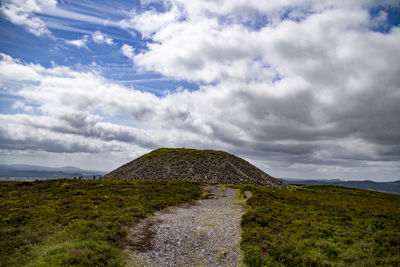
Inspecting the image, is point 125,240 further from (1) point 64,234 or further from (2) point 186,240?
(2) point 186,240

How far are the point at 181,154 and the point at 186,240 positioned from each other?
6356 centimetres

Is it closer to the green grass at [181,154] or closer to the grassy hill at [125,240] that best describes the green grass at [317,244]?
Answer: the grassy hill at [125,240]

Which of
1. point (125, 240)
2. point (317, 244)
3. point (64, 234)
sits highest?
point (317, 244)

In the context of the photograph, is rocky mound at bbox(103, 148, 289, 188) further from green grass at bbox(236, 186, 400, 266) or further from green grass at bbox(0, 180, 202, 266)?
green grass at bbox(236, 186, 400, 266)

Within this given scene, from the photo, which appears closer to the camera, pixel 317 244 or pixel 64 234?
pixel 317 244

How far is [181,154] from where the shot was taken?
8150cm

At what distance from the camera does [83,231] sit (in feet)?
56.6

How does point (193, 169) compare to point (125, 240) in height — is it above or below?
above

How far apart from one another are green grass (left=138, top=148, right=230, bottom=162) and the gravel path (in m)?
52.4

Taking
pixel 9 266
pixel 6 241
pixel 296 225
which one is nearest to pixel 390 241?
pixel 296 225

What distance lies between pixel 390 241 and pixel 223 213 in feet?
55.4

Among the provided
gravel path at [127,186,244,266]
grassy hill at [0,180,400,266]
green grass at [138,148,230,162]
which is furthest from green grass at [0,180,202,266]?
green grass at [138,148,230,162]

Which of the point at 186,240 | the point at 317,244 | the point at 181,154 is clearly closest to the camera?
the point at 317,244

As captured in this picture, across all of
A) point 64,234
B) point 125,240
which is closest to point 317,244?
point 125,240
